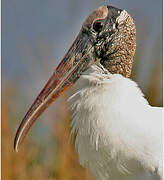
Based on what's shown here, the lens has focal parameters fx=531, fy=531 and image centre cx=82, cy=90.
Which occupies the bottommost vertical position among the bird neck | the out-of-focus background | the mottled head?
the out-of-focus background

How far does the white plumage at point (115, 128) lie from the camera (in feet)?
7.95

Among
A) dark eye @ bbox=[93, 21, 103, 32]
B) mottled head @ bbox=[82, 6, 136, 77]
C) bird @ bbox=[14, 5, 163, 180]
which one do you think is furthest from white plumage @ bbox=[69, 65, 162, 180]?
dark eye @ bbox=[93, 21, 103, 32]

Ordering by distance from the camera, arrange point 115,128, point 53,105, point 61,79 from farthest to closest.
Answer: point 53,105, point 61,79, point 115,128

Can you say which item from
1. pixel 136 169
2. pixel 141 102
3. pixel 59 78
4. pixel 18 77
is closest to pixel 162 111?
pixel 141 102

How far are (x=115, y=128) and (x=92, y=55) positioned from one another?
43 cm

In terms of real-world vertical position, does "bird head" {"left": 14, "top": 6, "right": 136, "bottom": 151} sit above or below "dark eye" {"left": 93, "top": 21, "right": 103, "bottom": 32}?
below

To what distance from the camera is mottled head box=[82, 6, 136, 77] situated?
2.68 metres

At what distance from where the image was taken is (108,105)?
2488 mm

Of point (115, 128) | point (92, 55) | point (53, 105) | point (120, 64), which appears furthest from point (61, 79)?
point (53, 105)

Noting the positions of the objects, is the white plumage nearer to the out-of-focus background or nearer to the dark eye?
the dark eye

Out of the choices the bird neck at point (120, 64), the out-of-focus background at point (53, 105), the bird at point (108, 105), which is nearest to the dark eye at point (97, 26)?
the bird at point (108, 105)

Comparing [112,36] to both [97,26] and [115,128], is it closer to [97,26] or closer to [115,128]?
[97,26]

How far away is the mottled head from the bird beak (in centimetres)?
5

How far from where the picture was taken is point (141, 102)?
8.16 feet
